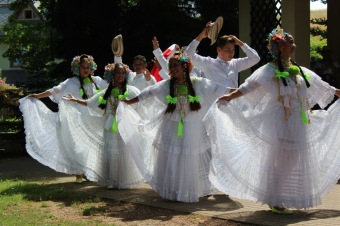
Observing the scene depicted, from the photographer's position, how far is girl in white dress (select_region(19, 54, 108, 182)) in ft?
36.1

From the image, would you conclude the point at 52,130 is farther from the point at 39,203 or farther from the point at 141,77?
the point at 39,203

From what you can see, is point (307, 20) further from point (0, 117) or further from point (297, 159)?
point (0, 117)

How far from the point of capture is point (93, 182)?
1129 cm

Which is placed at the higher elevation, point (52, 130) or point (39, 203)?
point (52, 130)

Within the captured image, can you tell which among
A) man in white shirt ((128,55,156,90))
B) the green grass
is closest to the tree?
man in white shirt ((128,55,156,90))

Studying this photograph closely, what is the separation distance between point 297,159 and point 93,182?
4.48m

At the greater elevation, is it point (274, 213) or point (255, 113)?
point (255, 113)

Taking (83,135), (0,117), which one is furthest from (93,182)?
(0,117)

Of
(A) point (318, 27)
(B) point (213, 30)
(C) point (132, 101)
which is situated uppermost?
(A) point (318, 27)

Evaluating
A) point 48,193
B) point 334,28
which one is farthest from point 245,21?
point 48,193

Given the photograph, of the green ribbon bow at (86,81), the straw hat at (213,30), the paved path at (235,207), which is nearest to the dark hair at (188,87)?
the straw hat at (213,30)

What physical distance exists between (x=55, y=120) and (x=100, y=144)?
1115 mm

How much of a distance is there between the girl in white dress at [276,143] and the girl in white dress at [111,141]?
8.33ft

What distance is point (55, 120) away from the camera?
11492 mm
